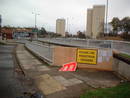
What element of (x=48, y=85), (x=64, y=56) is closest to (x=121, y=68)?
(x=64, y=56)

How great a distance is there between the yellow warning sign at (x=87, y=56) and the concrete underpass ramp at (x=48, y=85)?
2.84 metres

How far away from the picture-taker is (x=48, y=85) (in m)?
5.25

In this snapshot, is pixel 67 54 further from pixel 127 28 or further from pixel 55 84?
pixel 127 28

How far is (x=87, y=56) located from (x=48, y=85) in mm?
3835

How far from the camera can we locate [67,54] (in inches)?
336

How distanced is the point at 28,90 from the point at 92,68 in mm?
4629

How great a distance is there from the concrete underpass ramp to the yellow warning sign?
2.84 m

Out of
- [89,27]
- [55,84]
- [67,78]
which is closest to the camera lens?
[55,84]

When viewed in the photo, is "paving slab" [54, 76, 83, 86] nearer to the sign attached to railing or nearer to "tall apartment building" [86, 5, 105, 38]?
the sign attached to railing

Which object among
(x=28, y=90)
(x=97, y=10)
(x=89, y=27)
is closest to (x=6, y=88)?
(x=28, y=90)

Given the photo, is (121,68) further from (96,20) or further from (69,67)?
(96,20)

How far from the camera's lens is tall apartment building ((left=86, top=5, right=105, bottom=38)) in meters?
56.5

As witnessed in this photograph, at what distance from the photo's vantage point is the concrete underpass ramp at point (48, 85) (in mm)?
4793

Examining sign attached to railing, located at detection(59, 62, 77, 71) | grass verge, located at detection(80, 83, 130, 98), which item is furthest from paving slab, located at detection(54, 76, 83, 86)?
sign attached to railing, located at detection(59, 62, 77, 71)
